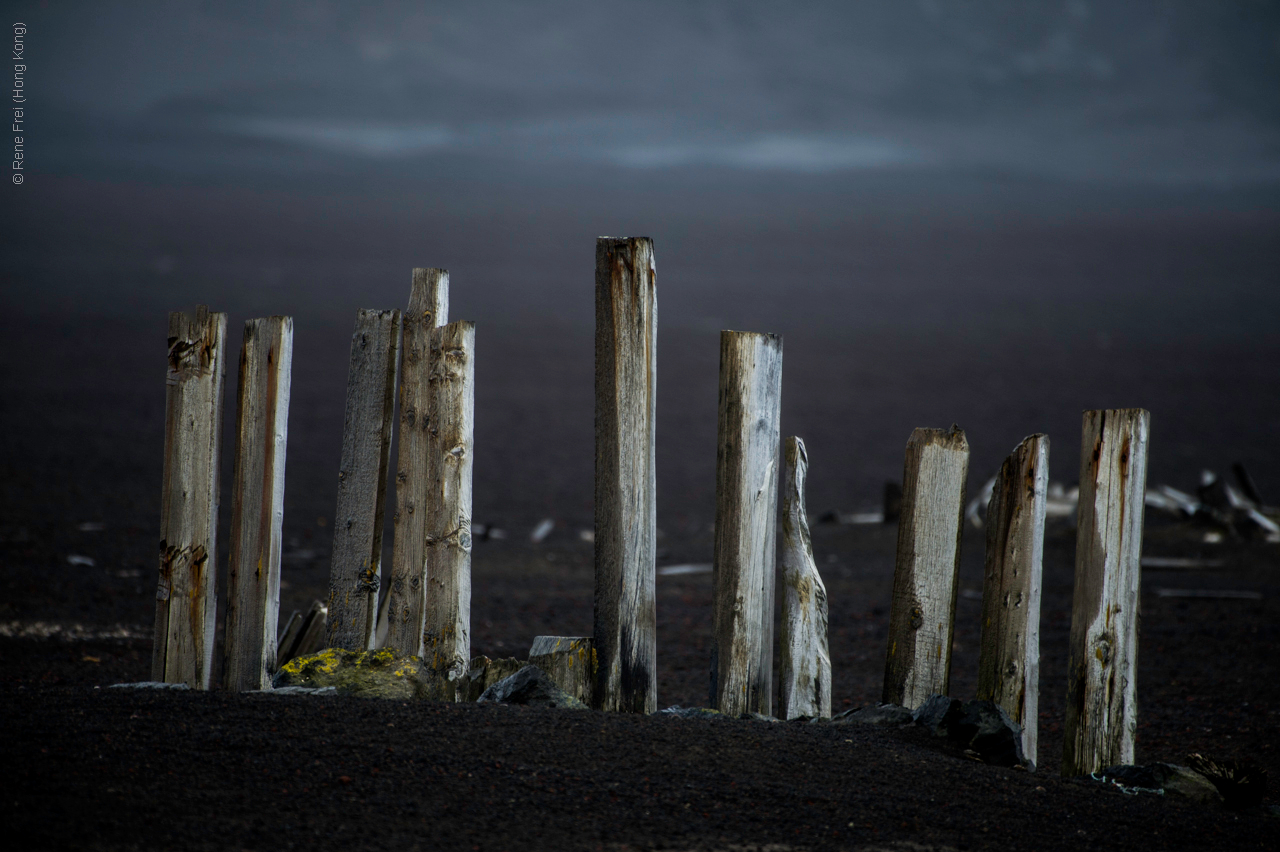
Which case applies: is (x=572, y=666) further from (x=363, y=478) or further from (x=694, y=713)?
(x=363, y=478)

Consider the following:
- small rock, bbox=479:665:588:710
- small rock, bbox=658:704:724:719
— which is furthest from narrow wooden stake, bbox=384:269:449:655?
small rock, bbox=658:704:724:719

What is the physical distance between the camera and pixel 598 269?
3.65 meters

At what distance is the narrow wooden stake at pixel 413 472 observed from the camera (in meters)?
3.82

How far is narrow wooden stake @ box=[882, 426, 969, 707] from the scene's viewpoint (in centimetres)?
371

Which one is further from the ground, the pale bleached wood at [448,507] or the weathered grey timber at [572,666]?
the pale bleached wood at [448,507]

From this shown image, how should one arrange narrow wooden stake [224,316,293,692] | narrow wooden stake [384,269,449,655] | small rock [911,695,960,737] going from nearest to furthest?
small rock [911,695,960,737] → narrow wooden stake [224,316,293,692] → narrow wooden stake [384,269,449,655]

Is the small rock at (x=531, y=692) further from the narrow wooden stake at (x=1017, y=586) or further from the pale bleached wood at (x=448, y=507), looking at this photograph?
the narrow wooden stake at (x=1017, y=586)

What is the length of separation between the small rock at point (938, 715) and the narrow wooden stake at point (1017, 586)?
0.20 meters

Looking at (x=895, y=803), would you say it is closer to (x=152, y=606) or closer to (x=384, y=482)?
(x=384, y=482)

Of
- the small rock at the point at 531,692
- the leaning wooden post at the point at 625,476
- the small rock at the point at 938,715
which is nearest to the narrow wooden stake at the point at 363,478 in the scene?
the small rock at the point at 531,692

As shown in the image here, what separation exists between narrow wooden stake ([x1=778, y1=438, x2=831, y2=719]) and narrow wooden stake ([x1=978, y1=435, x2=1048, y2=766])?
61 cm

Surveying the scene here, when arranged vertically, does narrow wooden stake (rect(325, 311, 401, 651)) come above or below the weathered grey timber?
above

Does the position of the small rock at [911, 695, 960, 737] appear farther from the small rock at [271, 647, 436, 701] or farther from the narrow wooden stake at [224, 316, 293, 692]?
the narrow wooden stake at [224, 316, 293, 692]

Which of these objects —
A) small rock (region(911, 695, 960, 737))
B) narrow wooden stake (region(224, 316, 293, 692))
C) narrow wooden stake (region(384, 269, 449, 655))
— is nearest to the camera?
small rock (region(911, 695, 960, 737))
